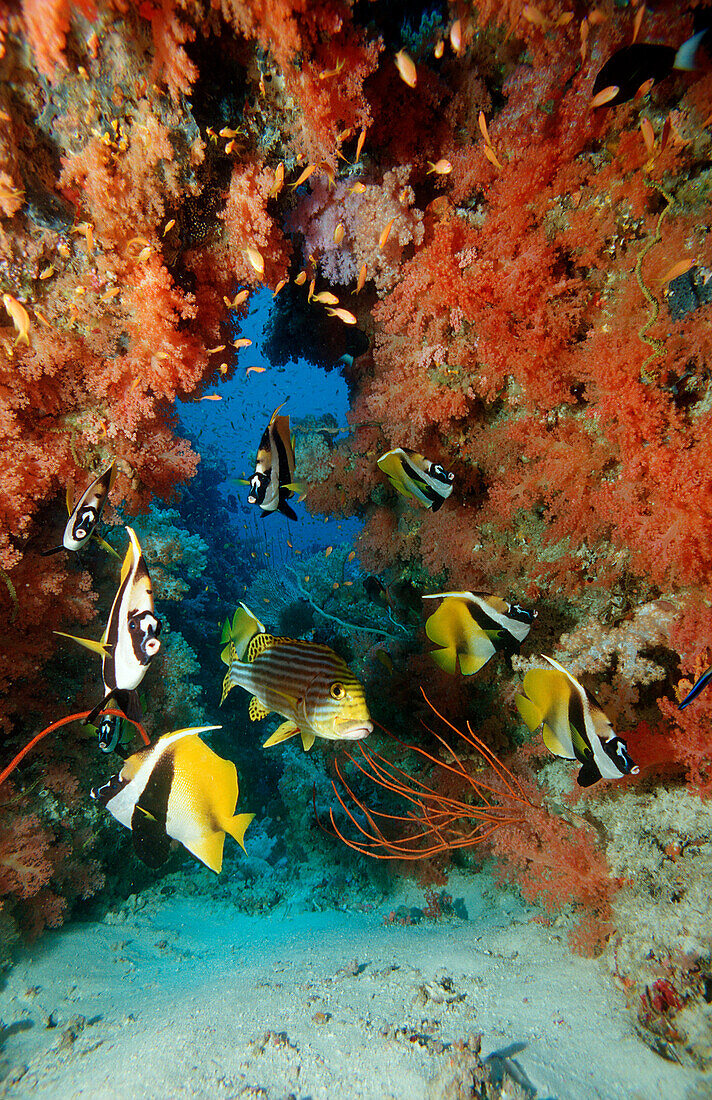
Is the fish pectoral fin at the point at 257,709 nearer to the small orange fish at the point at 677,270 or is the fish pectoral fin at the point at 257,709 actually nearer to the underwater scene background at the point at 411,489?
the underwater scene background at the point at 411,489

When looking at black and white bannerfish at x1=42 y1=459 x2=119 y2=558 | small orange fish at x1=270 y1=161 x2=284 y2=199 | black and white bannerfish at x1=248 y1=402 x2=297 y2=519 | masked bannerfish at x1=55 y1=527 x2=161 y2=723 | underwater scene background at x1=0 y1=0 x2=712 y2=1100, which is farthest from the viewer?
small orange fish at x1=270 y1=161 x2=284 y2=199

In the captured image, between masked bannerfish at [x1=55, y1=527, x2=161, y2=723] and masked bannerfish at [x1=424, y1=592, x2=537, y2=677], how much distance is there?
1.44 m

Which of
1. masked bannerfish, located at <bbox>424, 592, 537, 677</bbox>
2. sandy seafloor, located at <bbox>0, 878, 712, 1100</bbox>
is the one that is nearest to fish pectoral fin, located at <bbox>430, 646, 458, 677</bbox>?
masked bannerfish, located at <bbox>424, 592, 537, 677</bbox>

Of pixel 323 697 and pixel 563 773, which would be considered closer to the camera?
pixel 323 697

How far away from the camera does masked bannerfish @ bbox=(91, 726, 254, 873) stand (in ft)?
5.53

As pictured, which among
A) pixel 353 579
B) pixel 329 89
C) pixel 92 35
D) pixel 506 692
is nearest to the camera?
pixel 92 35

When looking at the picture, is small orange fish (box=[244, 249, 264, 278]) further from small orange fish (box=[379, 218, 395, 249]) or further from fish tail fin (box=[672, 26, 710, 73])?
fish tail fin (box=[672, 26, 710, 73])

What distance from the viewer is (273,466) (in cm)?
243

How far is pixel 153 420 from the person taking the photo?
3.27 m

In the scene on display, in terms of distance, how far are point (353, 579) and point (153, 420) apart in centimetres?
460

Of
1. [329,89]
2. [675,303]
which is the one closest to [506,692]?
[675,303]

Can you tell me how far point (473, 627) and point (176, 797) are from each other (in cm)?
167

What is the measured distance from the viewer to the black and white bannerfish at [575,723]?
6.13 feet

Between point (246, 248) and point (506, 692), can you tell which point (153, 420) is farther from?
point (506, 692)
